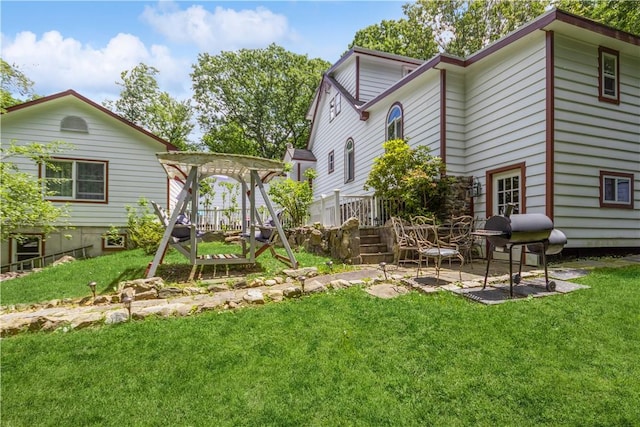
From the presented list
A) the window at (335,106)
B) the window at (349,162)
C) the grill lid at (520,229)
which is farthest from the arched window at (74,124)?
the grill lid at (520,229)

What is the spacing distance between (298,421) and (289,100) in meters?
26.3

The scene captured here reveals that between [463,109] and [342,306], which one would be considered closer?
[342,306]

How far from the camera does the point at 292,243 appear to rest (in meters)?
10.5

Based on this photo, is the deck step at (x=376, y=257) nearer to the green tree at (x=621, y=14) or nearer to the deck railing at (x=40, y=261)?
the deck railing at (x=40, y=261)

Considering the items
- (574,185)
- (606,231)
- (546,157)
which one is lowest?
(606,231)

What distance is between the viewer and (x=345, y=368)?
2557 millimetres

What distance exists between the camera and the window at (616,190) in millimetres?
6895

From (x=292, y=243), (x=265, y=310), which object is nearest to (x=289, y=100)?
(x=292, y=243)

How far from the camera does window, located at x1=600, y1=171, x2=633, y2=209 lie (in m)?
6.89

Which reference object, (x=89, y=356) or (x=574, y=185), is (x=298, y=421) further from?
(x=574, y=185)

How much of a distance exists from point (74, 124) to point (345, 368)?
510 inches

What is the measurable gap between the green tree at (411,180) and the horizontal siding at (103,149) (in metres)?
8.37

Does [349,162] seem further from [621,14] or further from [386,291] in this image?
[386,291]

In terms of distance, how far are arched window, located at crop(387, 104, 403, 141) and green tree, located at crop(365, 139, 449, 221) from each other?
8.25ft
